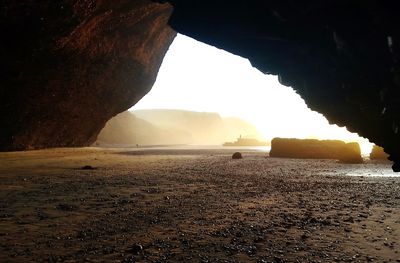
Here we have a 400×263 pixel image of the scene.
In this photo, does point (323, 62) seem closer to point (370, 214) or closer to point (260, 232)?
point (260, 232)

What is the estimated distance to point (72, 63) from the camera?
2442 cm

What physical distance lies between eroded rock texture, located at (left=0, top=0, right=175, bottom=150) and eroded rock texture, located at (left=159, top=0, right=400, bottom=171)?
8901 millimetres

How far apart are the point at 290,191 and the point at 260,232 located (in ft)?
24.7

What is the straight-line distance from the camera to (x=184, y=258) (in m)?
7.53

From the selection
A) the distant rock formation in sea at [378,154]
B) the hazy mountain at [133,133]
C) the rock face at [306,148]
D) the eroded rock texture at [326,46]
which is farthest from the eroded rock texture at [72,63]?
the hazy mountain at [133,133]

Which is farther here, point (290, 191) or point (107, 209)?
point (290, 191)

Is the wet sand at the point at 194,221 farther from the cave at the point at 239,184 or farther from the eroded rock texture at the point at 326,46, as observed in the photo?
the eroded rock texture at the point at 326,46

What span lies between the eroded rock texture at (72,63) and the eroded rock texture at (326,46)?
890cm

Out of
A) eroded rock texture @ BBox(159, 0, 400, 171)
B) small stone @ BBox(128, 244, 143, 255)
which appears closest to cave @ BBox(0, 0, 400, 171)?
eroded rock texture @ BBox(159, 0, 400, 171)

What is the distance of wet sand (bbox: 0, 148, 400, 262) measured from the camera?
782 cm

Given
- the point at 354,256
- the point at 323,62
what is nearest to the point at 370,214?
the point at 354,256

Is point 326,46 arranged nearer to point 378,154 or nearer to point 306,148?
point 306,148

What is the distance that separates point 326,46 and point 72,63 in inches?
818

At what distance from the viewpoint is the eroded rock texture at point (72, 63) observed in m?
16.1
